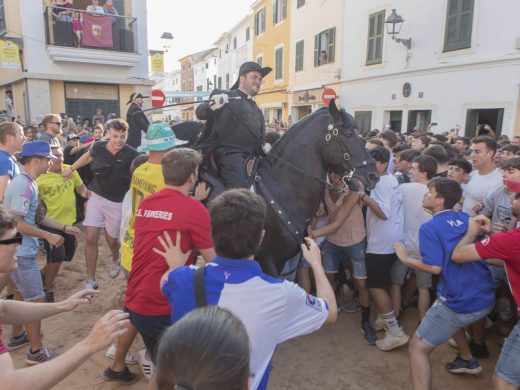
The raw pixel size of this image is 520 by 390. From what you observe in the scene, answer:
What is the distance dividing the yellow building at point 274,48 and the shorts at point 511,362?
819 inches

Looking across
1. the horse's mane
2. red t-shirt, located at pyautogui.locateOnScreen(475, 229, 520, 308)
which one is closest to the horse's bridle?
the horse's mane

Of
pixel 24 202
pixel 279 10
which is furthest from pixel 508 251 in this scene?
pixel 279 10

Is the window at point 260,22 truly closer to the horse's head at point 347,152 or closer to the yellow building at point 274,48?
the yellow building at point 274,48

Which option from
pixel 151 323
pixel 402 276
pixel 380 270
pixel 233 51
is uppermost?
pixel 233 51

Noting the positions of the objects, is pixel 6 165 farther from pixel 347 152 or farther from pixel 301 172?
pixel 347 152

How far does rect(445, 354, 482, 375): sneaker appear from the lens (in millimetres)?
3457

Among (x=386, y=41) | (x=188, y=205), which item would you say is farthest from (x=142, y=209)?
(x=386, y=41)

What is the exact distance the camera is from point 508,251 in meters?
2.44

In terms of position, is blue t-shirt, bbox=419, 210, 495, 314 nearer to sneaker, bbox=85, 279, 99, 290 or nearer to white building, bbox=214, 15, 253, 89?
sneaker, bbox=85, 279, 99, 290

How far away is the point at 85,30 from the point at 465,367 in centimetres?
1794

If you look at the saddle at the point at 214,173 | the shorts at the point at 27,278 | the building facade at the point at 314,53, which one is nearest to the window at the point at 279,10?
the building facade at the point at 314,53

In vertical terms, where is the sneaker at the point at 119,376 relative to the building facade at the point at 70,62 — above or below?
below

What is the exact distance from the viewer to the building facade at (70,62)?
15.9 meters

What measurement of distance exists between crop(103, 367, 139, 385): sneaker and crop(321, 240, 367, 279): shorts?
2.31 m
